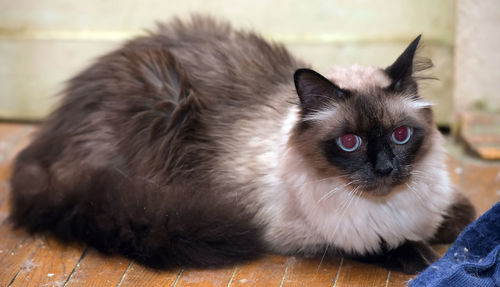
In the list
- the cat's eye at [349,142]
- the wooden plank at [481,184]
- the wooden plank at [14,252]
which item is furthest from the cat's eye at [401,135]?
the wooden plank at [14,252]

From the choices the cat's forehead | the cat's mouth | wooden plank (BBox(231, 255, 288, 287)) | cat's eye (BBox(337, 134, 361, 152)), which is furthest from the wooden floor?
the cat's forehead

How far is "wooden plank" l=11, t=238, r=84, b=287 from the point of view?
96.8 inches

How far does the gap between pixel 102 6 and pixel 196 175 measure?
1591mm

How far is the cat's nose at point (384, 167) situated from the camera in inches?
87.4

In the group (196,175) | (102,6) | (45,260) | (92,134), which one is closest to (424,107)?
(196,175)

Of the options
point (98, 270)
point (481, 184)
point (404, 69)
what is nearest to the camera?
point (404, 69)

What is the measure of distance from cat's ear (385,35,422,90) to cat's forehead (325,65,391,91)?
3 cm

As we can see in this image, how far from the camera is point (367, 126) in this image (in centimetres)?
224

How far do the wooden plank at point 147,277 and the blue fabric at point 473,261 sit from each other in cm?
79

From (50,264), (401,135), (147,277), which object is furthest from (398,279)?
(50,264)

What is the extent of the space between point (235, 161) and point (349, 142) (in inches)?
21.4

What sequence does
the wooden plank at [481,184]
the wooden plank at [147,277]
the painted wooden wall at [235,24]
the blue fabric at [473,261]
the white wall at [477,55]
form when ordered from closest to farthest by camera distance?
the blue fabric at [473,261]
the wooden plank at [147,277]
the wooden plank at [481,184]
the white wall at [477,55]
the painted wooden wall at [235,24]

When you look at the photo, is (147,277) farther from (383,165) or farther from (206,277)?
(383,165)

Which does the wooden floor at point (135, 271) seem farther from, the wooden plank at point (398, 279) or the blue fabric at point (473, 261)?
the blue fabric at point (473, 261)
